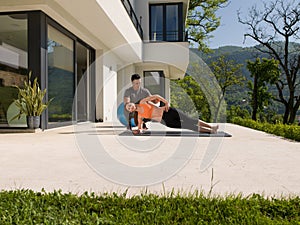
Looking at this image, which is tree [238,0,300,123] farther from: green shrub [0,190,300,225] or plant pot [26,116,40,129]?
green shrub [0,190,300,225]

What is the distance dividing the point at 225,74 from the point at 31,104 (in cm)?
1990

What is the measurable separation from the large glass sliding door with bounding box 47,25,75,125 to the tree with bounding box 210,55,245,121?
1666cm

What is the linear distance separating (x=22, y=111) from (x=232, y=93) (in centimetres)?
2095

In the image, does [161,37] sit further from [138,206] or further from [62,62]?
[138,206]

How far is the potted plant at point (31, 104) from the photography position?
5914 mm

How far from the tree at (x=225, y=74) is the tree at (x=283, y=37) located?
400 centimetres

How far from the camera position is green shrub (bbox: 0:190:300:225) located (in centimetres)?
138

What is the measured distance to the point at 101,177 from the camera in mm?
2193

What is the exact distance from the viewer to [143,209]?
1.50m

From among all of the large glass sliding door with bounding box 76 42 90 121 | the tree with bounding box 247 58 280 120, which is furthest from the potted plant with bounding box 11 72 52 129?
the tree with bounding box 247 58 280 120

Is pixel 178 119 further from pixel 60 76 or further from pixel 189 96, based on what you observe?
pixel 189 96

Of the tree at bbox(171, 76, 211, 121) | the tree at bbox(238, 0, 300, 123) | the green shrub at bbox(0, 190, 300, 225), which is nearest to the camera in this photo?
the green shrub at bbox(0, 190, 300, 225)

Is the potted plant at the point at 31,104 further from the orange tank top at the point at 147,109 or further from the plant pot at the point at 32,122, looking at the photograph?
the orange tank top at the point at 147,109

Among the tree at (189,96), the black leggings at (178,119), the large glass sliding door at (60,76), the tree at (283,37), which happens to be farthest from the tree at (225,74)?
the black leggings at (178,119)
